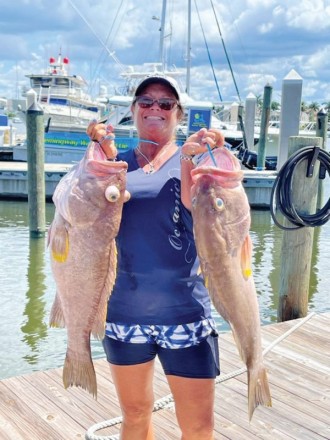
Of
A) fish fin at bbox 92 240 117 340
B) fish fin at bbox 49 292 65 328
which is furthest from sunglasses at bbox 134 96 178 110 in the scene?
fish fin at bbox 49 292 65 328

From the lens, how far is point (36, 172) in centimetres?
1117

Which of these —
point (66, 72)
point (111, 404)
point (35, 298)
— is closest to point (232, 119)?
point (66, 72)

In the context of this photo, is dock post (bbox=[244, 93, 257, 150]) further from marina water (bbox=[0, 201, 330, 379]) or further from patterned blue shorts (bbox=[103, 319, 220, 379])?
patterned blue shorts (bbox=[103, 319, 220, 379])

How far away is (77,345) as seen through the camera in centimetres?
220

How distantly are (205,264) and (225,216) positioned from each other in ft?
0.66

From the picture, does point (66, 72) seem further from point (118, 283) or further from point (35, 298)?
point (118, 283)

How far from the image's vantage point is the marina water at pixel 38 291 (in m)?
6.34

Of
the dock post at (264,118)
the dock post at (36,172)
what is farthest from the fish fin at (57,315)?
the dock post at (264,118)

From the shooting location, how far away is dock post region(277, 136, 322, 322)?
207 inches

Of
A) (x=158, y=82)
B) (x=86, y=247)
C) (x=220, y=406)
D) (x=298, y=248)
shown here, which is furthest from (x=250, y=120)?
(x=86, y=247)

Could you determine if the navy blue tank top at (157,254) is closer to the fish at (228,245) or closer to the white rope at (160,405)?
the fish at (228,245)

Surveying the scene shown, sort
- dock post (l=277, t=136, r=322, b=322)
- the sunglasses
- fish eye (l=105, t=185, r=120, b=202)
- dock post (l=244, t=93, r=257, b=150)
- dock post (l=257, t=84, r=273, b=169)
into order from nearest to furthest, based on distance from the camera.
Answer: fish eye (l=105, t=185, r=120, b=202) < the sunglasses < dock post (l=277, t=136, r=322, b=322) < dock post (l=257, t=84, r=273, b=169) < dock post (l=244, t=93, r=257, b=150)

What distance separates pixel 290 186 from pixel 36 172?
23.3 ft

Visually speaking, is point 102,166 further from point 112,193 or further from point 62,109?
point 62,109
